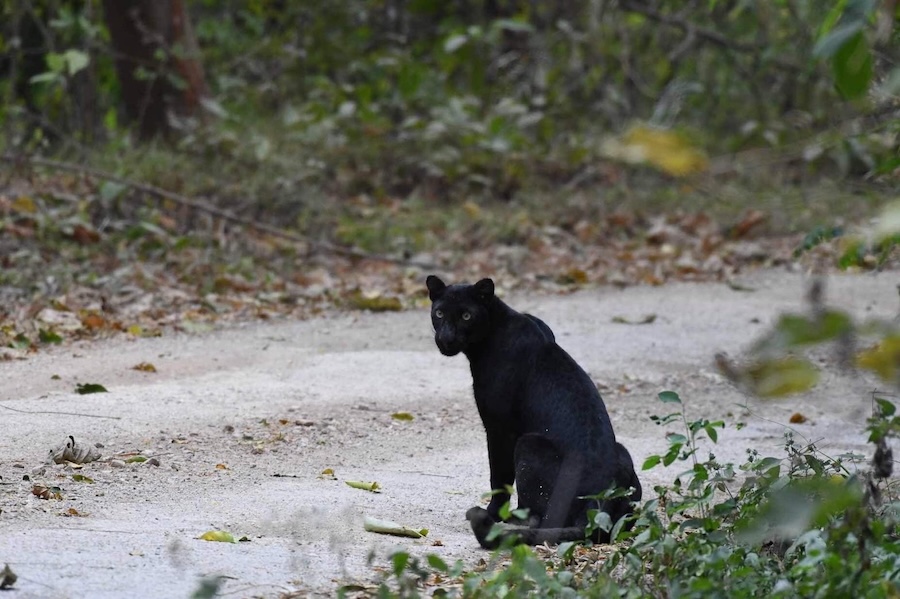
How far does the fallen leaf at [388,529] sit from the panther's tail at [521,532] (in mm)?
239

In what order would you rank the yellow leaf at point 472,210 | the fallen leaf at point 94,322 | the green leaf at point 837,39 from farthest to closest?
the yellow leaf at point 472,210 → the fallen leaf at point 94,322 → the green leaf at point 837,39

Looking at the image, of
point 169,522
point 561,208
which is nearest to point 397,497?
point 169,522

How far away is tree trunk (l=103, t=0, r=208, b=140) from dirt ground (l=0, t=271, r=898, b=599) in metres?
5.07

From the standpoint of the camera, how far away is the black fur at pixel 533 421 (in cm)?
455

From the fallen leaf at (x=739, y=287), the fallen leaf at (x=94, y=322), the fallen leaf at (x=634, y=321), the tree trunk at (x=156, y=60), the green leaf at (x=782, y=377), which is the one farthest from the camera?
the tree trunk at (x=156, y=60)

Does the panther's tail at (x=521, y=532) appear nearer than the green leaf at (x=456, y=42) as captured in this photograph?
Yes

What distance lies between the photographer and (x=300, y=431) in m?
6.27

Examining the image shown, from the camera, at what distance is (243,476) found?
5.34 meters

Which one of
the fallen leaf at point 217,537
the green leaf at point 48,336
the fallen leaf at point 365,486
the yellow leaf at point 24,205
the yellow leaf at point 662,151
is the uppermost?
the yellow leaf at point 662,151

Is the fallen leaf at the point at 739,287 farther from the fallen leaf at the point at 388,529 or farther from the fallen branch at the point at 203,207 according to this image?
the fallen leaf at the point at 388,529

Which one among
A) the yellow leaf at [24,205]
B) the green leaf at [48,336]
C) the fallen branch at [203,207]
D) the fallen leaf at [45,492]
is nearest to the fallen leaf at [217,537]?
the fallen leaf at [45,492]

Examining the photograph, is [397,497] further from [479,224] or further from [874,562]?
[479,224]

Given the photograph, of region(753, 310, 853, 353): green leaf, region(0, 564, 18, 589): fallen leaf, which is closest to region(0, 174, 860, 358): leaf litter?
region(0, 564, 18, 589): fallen leaf

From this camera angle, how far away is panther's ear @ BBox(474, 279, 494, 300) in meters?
5.14
